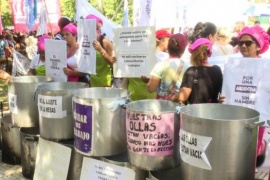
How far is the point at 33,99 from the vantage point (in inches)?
137

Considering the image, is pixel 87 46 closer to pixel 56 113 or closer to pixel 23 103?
pixel 23 103

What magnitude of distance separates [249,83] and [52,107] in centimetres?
153

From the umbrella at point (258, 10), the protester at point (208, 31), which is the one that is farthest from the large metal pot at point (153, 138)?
the umbrella at point (258, 10)

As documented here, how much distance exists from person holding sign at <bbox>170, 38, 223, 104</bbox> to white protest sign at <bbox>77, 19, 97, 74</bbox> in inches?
45.4

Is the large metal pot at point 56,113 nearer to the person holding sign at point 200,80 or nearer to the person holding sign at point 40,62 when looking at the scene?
the person holding sign at point 200,80

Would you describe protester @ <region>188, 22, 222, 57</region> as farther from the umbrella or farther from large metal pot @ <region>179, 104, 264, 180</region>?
the umbrella

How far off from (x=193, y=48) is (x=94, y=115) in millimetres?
968

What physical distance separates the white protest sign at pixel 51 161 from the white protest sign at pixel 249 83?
138cm

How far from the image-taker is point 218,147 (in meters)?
1.90

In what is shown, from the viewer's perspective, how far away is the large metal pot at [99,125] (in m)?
2.52

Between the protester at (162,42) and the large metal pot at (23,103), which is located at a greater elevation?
the protester at (162,42)

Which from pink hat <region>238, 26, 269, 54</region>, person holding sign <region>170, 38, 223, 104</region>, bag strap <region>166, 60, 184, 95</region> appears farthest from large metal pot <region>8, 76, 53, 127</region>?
pink hat <region>238, 26, 269, 54</region>

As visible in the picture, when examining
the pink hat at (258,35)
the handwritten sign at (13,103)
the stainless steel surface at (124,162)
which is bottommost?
the stainless steel surface at (124,162)

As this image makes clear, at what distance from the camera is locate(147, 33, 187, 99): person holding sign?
3.25 m
